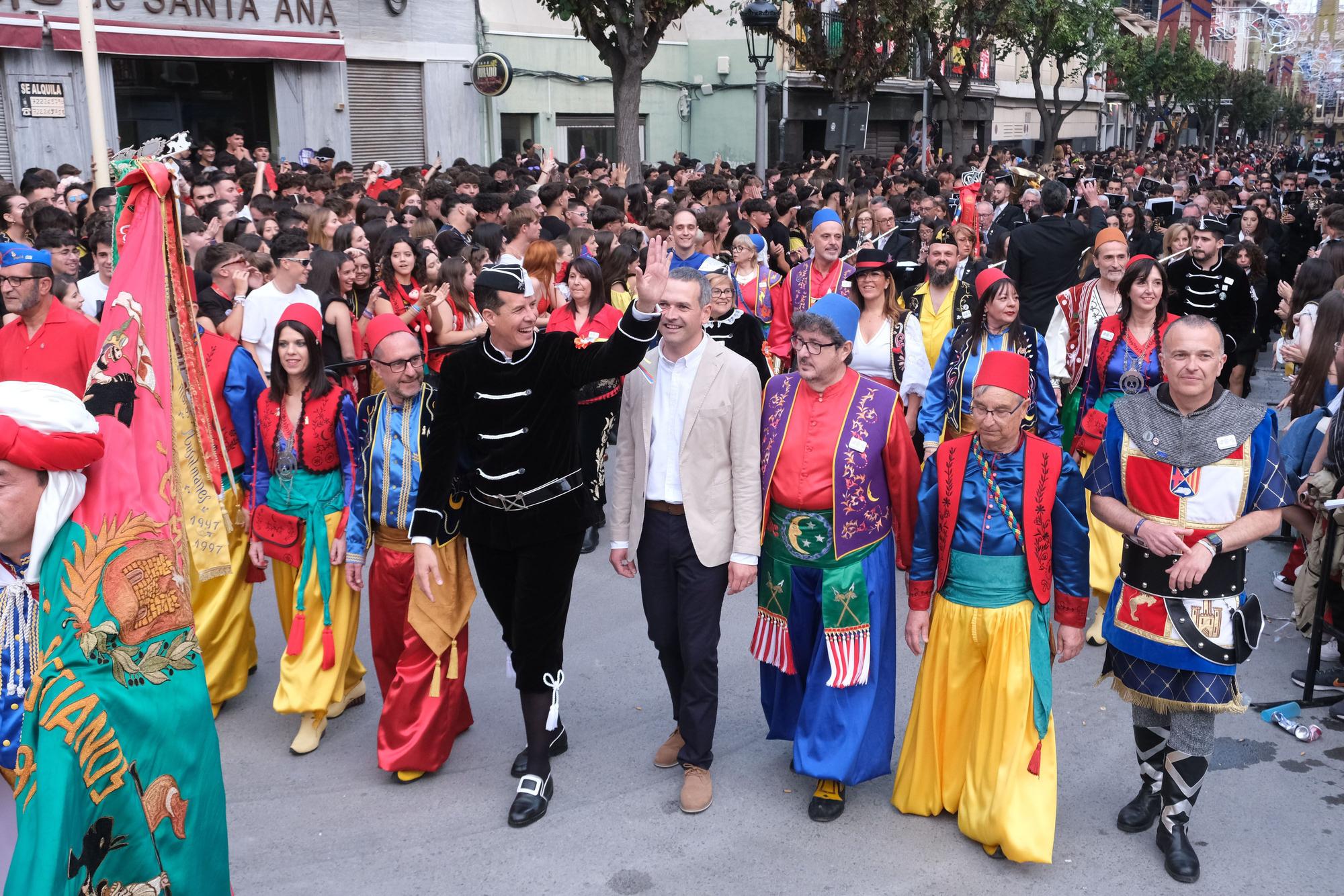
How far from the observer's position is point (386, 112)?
21.6 meters

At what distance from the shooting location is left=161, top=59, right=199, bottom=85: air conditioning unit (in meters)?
18.4

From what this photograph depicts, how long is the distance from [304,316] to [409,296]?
2.11m

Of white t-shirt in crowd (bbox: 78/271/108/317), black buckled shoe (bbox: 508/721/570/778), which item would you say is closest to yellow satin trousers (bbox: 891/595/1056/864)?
black buckled shoe (bbox: 508/721/570/778)

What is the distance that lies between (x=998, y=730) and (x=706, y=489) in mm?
1344

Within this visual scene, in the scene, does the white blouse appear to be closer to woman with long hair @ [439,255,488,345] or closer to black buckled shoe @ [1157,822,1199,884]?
woman with long hair @ [439,255,488,345]

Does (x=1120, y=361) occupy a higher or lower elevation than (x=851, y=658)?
higher

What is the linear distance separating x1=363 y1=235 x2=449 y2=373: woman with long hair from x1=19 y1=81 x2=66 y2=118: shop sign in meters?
11.1

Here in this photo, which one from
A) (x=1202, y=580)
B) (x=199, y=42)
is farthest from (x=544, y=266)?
(x=199, y=42)

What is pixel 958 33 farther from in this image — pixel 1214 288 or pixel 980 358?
pixel 980 358

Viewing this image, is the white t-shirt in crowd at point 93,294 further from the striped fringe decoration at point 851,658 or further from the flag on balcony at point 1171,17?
the flag on balcony at point 1171,17

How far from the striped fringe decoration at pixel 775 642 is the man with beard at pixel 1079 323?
2.91 meters

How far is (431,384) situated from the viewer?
5016 mm

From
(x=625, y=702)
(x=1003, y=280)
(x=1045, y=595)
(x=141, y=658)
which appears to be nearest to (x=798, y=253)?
(x=1003, y=280)

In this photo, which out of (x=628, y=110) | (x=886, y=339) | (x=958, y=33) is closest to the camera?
(x=886, y=339)
